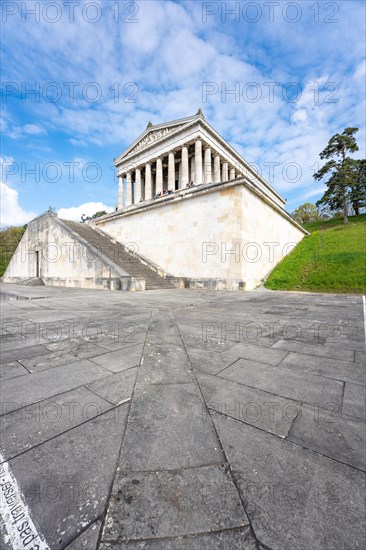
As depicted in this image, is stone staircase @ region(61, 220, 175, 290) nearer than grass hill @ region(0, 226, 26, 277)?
Yes

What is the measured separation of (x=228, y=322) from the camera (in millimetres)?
5109

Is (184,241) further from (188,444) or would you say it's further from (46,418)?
(188,444)

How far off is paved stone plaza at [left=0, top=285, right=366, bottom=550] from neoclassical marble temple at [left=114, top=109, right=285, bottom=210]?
23.3 metres

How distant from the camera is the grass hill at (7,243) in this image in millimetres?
38166

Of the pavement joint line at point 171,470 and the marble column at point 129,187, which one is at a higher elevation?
the marble column at point 129,187

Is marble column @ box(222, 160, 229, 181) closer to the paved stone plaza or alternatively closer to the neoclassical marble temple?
the neoclassical marble temple

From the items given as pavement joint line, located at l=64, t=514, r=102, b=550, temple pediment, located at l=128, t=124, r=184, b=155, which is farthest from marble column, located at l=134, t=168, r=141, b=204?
pavement joint line, located at l=64, t=514, r=102, b=550

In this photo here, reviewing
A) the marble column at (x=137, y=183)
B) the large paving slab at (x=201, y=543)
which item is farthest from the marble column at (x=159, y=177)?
the large paving slab at (x=201, y=543)

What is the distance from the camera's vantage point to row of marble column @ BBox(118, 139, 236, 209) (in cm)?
2661

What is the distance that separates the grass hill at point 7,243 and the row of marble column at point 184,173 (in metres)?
20.4

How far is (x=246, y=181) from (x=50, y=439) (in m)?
14.3

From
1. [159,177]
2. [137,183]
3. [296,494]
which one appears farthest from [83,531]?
[137,183]

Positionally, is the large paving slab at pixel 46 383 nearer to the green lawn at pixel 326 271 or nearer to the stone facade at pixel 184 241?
Result: the stone facade at pixel 184 241

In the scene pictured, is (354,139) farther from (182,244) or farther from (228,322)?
(228,322)
